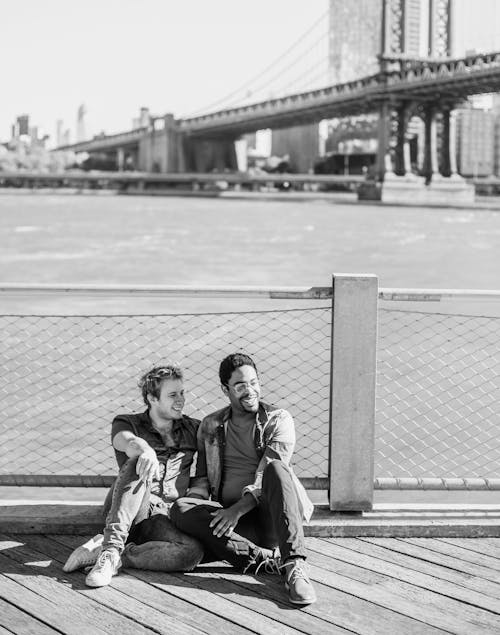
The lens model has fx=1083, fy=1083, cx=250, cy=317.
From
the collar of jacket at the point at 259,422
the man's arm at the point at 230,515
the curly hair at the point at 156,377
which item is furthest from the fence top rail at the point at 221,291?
the man's arm at the point at 230,515

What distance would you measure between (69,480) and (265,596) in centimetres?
81

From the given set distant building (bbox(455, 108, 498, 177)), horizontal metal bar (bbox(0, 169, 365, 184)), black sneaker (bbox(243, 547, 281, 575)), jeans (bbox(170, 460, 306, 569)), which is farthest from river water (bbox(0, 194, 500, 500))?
distant building (bbox(455, 108, 498, 177))

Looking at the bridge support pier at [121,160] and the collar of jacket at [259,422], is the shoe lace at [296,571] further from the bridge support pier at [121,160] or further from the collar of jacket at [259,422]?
the bridge support pier at [121,160]

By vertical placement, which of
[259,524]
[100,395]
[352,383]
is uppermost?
[352,383]

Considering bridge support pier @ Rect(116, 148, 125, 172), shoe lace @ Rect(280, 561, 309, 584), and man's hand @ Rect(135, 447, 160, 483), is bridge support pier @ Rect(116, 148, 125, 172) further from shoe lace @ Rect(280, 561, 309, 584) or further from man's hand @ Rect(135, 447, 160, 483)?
shoe lace @ Rect(280, 561, 309, 584)

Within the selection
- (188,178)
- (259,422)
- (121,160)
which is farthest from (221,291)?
(121,160)

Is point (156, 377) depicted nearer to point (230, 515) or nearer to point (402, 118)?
point (230, 515)

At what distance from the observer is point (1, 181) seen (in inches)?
3666

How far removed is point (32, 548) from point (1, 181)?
93.2 m

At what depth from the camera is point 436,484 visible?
3.32m

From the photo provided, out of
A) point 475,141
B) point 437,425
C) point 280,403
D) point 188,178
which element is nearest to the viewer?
point 437,425

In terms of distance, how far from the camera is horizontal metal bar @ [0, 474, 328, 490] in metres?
3.28

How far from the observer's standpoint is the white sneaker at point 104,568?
2.78 m

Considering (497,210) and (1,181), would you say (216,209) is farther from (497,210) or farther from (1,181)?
(1,181)
